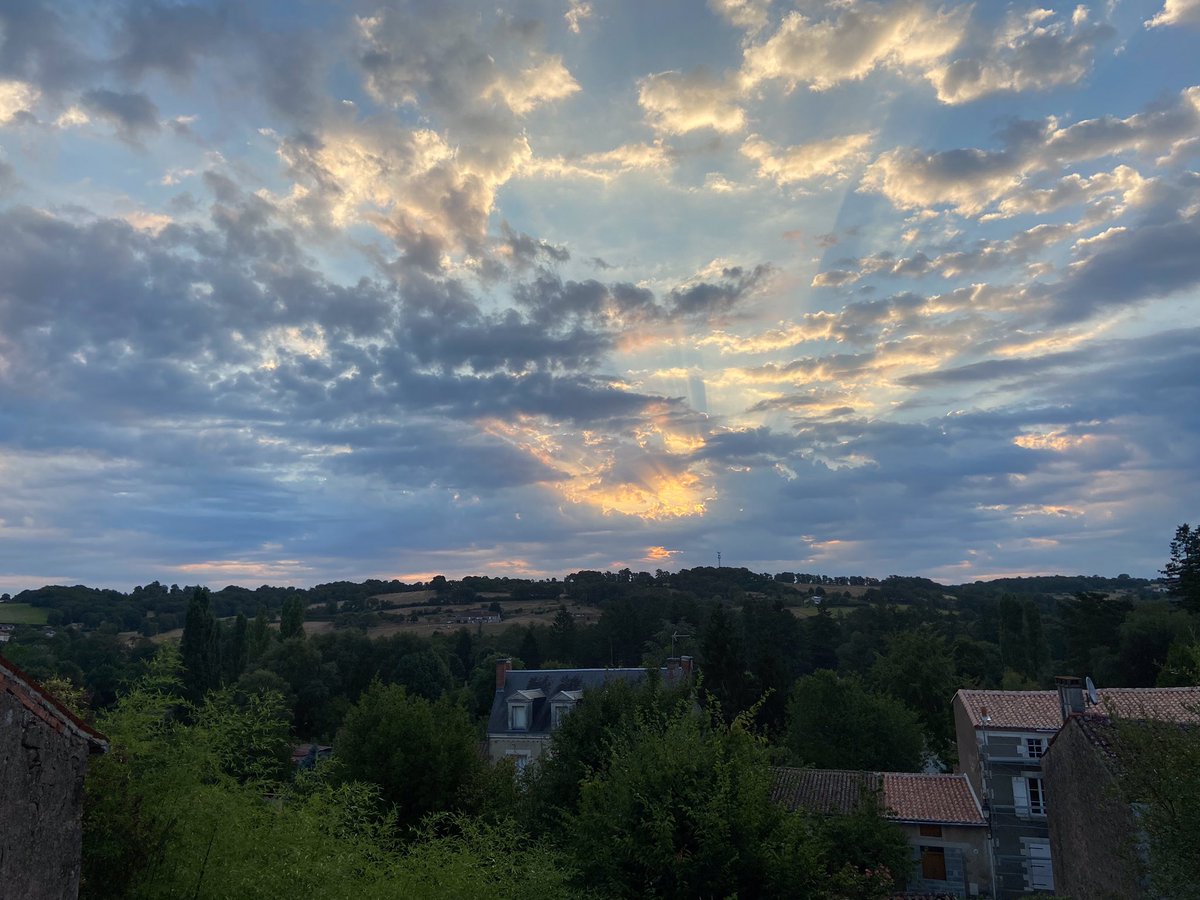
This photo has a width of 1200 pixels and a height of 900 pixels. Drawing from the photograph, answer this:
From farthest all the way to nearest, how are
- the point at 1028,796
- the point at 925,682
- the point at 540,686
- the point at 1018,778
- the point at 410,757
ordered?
1. the point at 925,682
2. the point at 540,686
3. the point at 1018,778
4. the point at 1028,796
5. the point at 410,757

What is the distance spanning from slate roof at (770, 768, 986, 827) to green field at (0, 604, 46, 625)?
108m

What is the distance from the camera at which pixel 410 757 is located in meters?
26.3

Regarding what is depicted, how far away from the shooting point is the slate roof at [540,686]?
148 ft

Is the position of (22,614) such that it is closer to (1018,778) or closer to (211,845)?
(211,845)

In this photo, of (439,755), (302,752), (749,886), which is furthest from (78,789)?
(302,752)

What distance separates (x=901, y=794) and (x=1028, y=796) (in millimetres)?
5139

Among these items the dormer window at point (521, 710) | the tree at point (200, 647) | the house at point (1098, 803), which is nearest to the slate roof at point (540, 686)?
the dormer window at point (521, 710)

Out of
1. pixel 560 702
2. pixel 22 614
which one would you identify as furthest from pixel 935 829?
pixel 22 614

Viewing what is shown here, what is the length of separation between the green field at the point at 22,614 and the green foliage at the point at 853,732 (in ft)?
342

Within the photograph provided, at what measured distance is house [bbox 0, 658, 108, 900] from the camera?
8.48 metres

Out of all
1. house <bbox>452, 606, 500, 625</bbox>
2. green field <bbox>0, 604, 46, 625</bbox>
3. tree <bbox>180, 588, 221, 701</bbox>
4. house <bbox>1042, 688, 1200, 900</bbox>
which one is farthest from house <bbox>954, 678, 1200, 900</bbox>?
green field <bbox>0, 604, 46, 625</bbox>

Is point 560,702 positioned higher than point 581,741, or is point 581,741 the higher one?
point 581,741

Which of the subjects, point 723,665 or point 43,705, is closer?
point 43,705

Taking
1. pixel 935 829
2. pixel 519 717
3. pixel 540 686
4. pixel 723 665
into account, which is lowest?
pixel 935 829
